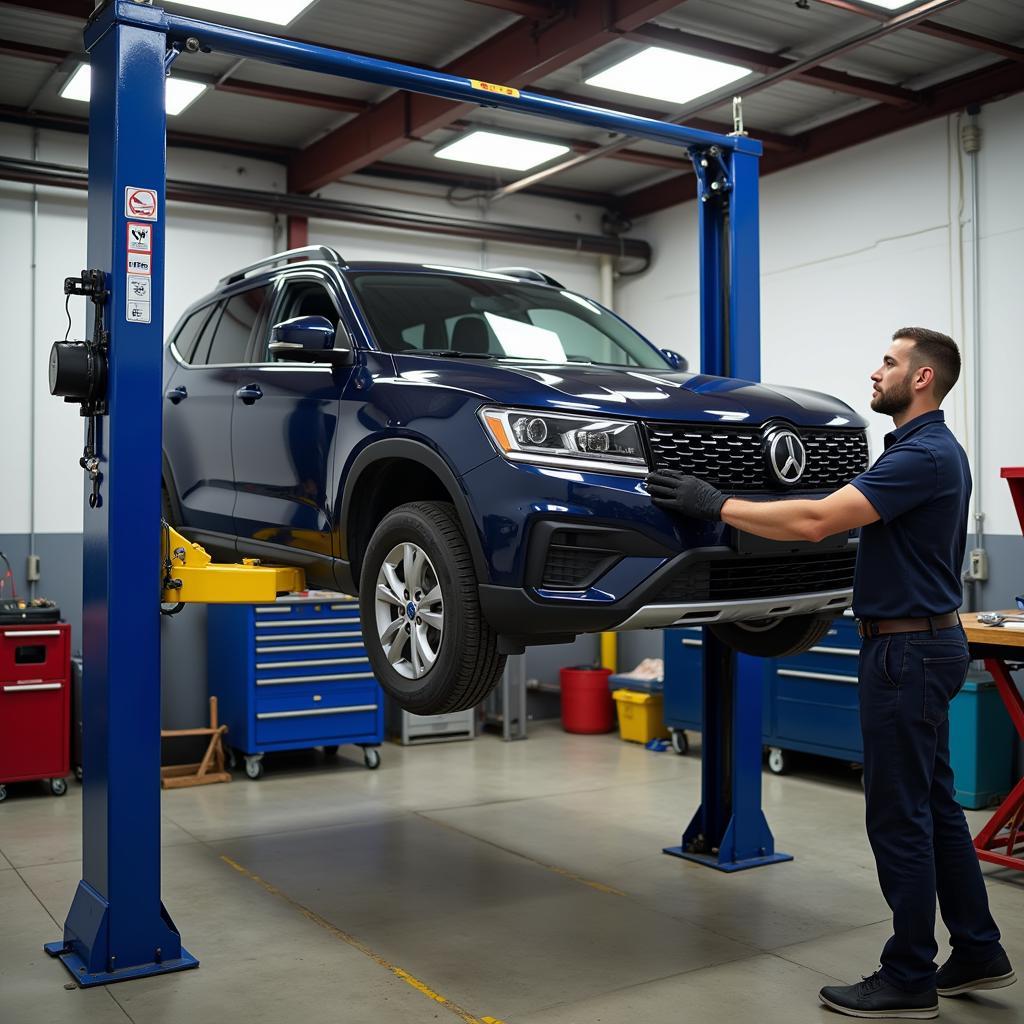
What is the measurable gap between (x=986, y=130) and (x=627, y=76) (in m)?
2.01

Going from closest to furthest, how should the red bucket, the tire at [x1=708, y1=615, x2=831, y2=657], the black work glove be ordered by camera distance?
the black work glove
the tire at [x1=708, y1=615, x2=831, y2=657]
the red bucket

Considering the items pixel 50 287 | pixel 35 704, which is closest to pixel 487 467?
pixel 35 704

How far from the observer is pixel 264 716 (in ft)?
21.9

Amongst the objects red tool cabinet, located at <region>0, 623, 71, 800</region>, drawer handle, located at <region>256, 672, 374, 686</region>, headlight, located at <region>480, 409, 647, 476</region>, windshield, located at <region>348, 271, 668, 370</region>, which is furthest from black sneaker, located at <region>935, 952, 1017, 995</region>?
red tool cabinet, located at <region>0, 623, 71, 800</region>

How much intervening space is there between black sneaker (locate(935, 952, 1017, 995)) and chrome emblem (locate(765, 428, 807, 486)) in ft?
4.88

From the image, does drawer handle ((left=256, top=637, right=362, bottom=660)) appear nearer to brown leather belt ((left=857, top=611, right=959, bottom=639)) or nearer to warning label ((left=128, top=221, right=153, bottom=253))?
warning label ((left=128, top=221, right=153, bottom=253))

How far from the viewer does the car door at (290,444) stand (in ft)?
12.2

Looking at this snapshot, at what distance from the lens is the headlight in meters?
2.99

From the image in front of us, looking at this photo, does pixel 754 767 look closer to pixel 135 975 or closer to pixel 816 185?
pixel 135 975

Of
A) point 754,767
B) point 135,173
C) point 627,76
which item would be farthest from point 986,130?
point 135,173

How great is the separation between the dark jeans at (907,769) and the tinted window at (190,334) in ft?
9.97

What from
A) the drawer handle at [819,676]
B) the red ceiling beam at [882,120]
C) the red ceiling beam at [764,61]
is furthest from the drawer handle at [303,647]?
the red ceiling beam at [882,120]

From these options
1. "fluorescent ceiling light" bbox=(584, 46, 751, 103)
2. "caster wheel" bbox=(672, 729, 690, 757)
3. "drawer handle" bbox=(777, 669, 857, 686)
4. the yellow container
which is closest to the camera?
"fluorescent ceiling light" bbox=(584, 46, 751, 103)

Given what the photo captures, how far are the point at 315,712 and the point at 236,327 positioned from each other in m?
2.93
